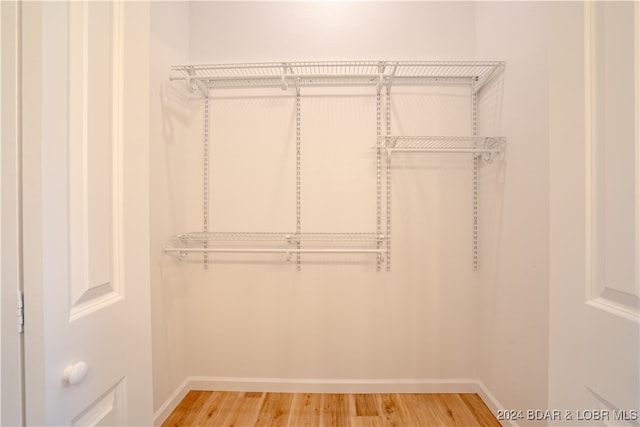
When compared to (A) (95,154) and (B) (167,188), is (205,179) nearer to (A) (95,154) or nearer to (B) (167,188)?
(B) (167,188)

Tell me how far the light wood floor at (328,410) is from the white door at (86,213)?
3.60 ft

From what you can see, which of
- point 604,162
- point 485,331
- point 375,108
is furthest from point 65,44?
point 485,331

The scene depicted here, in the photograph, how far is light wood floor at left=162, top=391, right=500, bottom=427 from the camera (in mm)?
1625

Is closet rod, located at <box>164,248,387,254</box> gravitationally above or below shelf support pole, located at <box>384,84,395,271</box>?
below

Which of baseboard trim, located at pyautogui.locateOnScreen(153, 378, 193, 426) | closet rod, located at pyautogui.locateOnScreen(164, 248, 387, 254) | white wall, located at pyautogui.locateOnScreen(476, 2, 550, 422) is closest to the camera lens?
white wall, located at pyautogui.locateOnScreen(476, 2, 550, 422)

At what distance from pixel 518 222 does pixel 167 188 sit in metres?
2.11

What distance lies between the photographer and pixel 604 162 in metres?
0.60

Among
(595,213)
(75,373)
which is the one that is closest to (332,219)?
Answer: (595,213)

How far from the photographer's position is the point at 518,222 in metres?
1.51

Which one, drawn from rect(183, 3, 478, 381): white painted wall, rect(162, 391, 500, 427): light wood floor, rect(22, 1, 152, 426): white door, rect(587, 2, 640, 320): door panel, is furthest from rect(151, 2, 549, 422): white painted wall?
rect(587, 2, 640, 320): door panel

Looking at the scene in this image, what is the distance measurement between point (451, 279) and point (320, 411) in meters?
1.22

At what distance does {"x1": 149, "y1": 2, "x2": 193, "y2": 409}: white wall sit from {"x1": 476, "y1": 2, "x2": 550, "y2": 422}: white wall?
2.05 meters

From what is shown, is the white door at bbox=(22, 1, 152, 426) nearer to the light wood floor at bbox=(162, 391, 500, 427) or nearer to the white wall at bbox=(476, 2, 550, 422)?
the light wood floor at bbox=(162, 391, 500, 427)

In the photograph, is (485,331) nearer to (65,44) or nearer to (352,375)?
(352,375)
